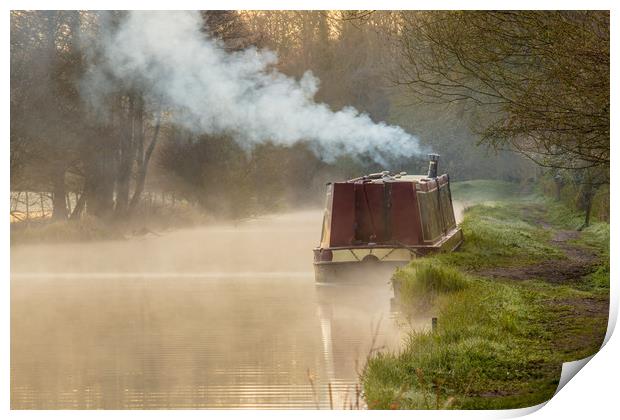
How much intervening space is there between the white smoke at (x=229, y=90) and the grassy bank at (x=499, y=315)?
5.62ft

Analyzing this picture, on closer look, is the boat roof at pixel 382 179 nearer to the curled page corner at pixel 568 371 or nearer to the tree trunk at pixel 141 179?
the curled page corner at pixel 568 371

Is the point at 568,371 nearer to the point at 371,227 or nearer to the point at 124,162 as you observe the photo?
the point at 371,227

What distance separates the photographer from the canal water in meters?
7.98

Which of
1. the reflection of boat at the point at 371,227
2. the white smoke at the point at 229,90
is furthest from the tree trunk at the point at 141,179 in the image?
the reflection of boat at the point at 371,227

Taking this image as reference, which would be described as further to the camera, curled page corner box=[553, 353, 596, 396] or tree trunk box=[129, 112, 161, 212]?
tree trunk box=[129, 112, 161, 212]

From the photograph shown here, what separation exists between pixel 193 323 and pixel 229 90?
4701 millimetres

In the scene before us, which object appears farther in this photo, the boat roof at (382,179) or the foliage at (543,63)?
the boat roof at (382,179)

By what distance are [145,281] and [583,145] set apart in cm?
551

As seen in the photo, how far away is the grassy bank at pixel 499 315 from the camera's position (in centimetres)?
664

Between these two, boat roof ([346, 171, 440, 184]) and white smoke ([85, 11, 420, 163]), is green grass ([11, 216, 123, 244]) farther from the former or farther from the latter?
boat roof ([346, 171, 440, 184])

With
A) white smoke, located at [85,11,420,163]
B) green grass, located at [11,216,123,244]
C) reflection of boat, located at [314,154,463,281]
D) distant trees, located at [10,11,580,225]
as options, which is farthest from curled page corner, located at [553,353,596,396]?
green grass, located at [11,216,123,244]

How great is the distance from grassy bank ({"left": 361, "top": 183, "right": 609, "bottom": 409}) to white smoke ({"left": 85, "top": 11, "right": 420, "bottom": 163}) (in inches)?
67.5
